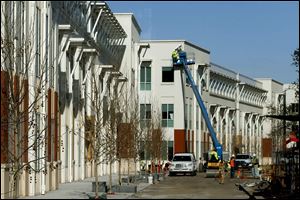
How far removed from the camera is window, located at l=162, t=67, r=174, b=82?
85375 mm

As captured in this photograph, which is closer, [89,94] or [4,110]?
[4,110]

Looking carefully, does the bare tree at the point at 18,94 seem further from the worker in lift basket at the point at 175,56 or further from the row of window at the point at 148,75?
the row of window at the point at 148,75

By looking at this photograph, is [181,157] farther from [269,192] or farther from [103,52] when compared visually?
[269,192]

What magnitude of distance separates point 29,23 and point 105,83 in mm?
27987

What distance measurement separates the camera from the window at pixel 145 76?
85.6 meters

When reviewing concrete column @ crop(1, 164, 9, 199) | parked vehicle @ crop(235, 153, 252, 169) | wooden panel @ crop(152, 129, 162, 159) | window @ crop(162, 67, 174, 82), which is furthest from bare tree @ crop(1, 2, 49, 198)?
window @ crop(162, 67, 174, 82)

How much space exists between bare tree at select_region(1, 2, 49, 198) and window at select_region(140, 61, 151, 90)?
165 ft

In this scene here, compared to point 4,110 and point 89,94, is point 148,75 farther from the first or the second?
point 4,110

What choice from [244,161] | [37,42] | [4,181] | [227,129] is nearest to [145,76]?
[244,161]

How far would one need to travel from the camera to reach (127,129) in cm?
4812

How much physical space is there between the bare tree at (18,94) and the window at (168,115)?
4923cm

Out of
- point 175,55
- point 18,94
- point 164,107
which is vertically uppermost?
point 175,55

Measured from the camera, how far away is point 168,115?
84.5 metres

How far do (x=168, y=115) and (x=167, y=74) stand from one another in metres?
4.61
